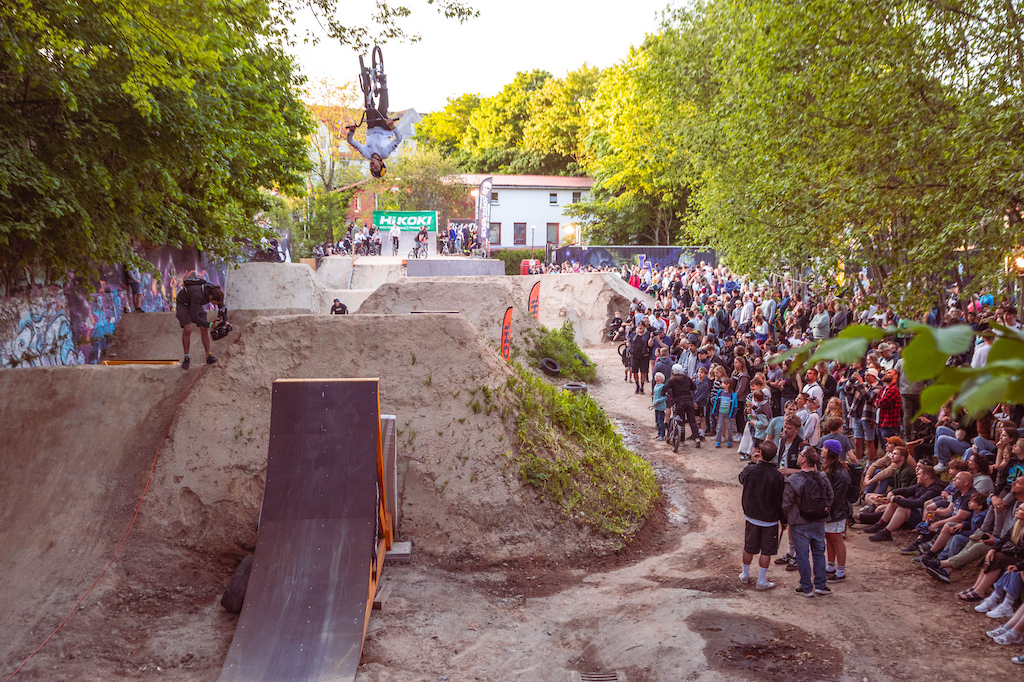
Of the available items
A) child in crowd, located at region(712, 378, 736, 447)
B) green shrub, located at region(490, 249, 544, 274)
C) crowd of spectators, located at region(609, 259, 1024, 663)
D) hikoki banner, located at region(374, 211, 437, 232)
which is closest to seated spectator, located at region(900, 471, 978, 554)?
crowd of spectators, located at region(609, 259, 1024, 663)

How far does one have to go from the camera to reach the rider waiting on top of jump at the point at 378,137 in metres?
33.4

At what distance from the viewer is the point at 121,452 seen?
400 inches

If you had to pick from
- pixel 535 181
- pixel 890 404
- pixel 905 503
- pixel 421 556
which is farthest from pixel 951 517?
pixel 535 181

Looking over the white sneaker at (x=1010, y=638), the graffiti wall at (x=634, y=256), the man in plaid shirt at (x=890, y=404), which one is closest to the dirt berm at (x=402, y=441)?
the white sneaker at (x=1010, y=638)

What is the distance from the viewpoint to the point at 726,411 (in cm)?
1485

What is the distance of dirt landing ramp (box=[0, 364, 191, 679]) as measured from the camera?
8312mm

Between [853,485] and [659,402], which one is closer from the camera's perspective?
[853,485]

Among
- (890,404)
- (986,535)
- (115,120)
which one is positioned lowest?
(986,535)

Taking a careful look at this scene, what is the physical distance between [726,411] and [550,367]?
7.71 m

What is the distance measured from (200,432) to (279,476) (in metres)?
2.19

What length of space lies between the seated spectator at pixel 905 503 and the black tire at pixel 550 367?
1235 centimetres

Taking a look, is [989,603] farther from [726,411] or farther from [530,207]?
[530,207]

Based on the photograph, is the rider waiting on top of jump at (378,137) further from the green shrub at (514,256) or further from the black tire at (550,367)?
the green shrub at (514,256)

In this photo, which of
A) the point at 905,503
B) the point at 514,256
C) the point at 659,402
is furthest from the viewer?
the point at 514,256
